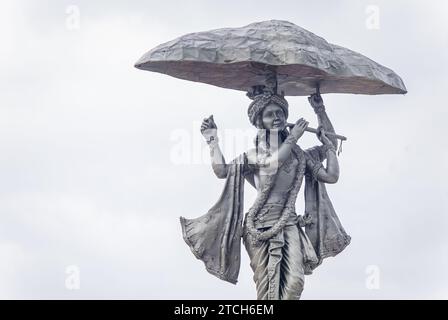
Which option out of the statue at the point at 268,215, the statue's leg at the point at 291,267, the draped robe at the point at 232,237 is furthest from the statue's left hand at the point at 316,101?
the statue's leg at the point at 291,267

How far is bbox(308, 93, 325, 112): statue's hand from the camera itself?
37.9m

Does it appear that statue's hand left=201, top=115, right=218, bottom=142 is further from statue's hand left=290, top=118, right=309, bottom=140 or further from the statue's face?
statue's hand left=290, top=118, right=309, bottom=140

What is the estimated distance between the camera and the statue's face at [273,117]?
3716 cm

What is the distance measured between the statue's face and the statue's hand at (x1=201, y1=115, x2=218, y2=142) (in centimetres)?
84

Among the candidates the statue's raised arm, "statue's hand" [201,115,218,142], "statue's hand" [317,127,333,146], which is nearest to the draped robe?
the statue's raised arm

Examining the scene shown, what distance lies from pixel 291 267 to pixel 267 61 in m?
3.26

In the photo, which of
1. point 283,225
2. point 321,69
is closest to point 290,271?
point 283,225

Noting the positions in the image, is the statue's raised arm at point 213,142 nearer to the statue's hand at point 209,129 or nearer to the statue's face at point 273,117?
the statue's hand at point 209,129

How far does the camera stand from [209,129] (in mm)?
36938

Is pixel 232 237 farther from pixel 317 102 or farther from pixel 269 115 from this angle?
pixel 317 102

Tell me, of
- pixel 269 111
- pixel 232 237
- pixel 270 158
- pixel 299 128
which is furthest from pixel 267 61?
pixel 232 237
